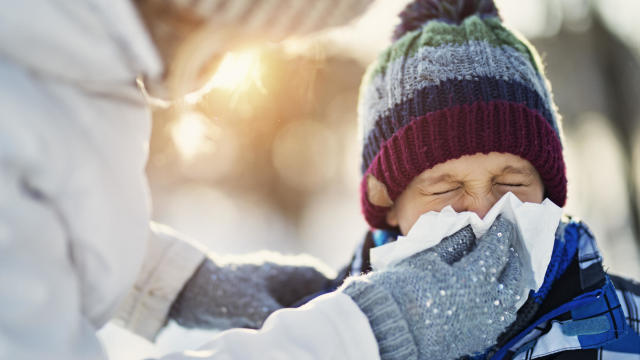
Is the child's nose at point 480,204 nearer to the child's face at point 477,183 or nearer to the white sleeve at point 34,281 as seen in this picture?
the child's face at point 477,183

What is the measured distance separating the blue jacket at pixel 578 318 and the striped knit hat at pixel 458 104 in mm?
268

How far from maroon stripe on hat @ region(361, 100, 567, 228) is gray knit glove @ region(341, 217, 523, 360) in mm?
395

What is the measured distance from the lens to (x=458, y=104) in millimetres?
1665

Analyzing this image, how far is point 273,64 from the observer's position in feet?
5.40

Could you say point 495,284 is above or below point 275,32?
below

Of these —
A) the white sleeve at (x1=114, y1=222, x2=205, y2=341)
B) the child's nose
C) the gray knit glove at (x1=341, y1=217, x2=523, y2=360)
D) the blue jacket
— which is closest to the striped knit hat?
the child's nose

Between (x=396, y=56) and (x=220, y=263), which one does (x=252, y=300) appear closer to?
(x=220, y=263)

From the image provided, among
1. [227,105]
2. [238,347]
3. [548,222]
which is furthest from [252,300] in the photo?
[548,222]

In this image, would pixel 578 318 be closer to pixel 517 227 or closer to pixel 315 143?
pixel 517 227

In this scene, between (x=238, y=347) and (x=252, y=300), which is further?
(x=252, y=300)

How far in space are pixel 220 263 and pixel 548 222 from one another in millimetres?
1037

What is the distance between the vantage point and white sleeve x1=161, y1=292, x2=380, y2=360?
0.98 metres

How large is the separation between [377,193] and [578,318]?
2.39 ft

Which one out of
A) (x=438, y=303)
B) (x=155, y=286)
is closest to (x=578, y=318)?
(x=438, y=303)
